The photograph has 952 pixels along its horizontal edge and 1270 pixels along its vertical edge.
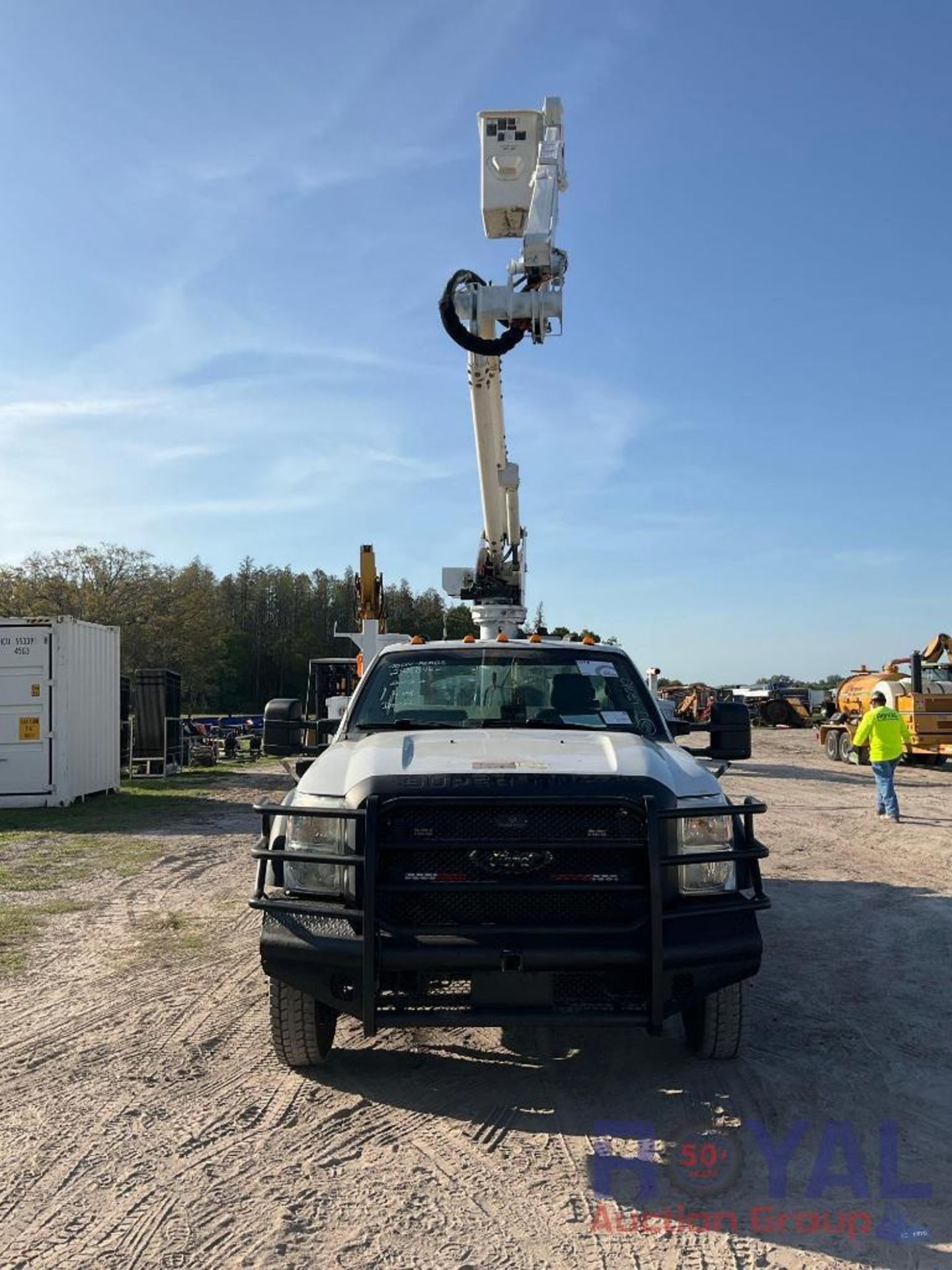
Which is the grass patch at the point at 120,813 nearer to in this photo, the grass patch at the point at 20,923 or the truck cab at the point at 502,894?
the grass patch at the point at 20,923

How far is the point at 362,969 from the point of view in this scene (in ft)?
12.2

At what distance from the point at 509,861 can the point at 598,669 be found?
7.13ft

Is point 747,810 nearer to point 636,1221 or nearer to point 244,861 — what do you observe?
point 636,1221

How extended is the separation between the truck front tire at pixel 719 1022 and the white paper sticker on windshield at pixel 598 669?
6.37ft

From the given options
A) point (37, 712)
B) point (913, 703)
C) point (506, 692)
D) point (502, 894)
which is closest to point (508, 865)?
point (502, 894)

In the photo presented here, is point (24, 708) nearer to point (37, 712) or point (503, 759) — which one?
point (37, 712)

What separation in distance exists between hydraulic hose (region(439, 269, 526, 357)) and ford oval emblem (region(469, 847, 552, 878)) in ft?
30.9

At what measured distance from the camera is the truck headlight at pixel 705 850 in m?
4.00

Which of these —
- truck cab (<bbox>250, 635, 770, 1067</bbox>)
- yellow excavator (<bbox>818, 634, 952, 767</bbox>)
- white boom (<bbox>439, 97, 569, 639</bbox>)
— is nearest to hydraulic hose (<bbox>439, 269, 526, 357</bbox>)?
white boom (<bbox>439, 97, 569, 639</bbox>)

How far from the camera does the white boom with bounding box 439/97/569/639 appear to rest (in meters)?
12.5

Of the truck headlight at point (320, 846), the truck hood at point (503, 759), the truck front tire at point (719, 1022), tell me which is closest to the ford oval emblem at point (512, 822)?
the truck hood at point (503, 759)

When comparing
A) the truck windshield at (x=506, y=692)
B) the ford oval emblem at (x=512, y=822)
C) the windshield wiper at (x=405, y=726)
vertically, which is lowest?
the ford oval emblem at (x=512, y=822)

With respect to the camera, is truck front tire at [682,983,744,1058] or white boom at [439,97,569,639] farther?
white boom at [439,97,569,639]

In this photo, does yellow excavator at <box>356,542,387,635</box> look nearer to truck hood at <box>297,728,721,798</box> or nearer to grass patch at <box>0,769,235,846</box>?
grass patch at <box>0,769,235,846</box>
